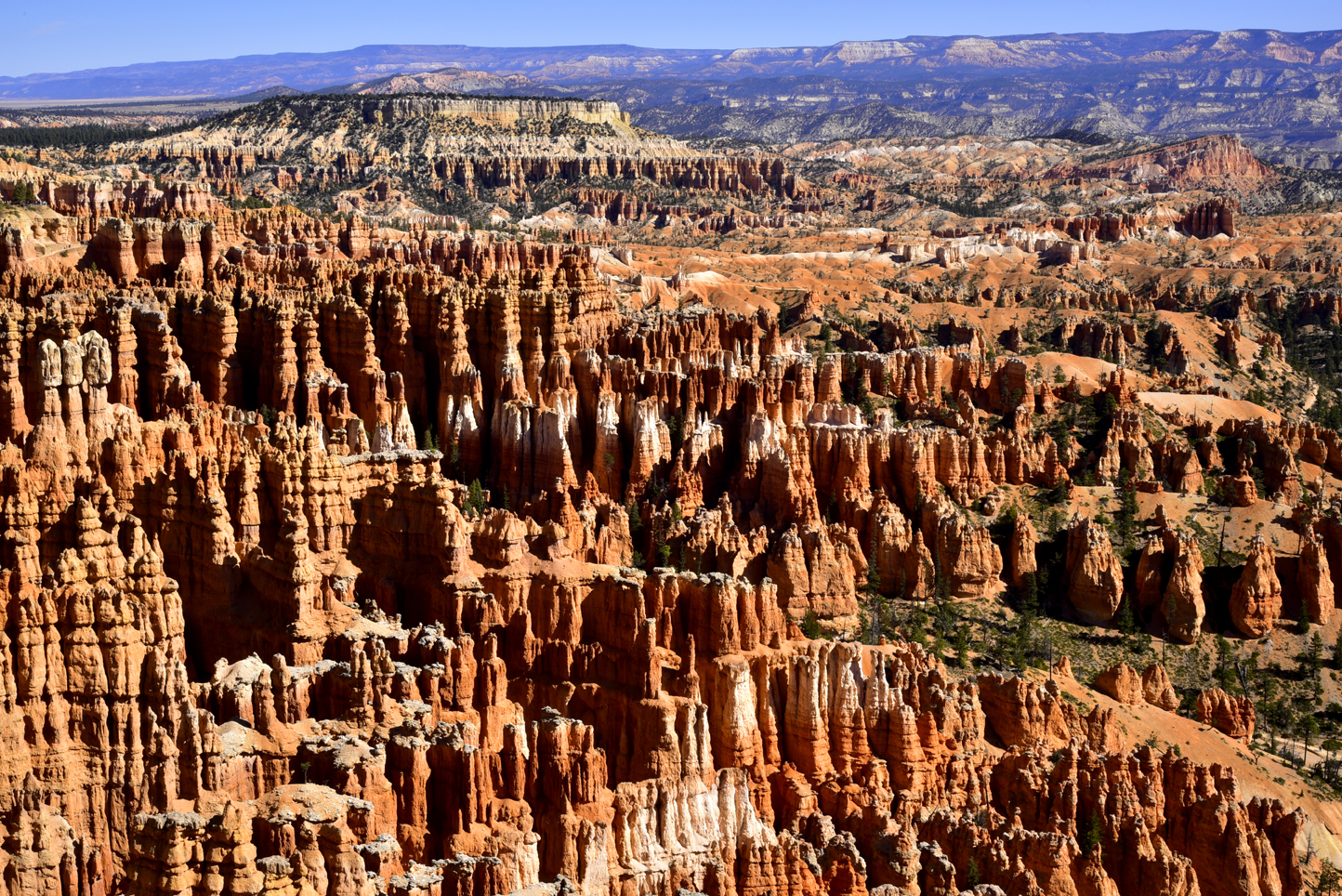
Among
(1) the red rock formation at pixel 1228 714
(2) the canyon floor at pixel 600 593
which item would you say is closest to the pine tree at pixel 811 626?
(2) the canyon floor at pixel 600 593

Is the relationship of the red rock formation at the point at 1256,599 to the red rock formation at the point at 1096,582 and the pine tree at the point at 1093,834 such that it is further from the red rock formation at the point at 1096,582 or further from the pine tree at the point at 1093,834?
the pine tree at the point at 1093,834

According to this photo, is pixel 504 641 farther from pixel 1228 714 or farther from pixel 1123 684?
pixel 1228 714

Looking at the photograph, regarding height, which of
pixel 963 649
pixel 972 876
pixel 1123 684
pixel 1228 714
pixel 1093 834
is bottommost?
pixel 1228 714

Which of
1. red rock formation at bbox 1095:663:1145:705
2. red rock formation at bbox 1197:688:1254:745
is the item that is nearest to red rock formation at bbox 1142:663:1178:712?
red rock formation at bbox 1095:663:1145:705

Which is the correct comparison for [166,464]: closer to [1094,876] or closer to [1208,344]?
[1094,876]

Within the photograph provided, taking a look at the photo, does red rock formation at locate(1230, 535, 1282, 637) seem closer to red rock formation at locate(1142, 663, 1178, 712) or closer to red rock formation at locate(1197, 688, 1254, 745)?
red rock formation at locate(1142, 663, 1178, 712)

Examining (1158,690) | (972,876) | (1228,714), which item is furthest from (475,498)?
(972,876)

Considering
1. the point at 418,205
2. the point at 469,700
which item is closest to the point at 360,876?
the point at 469,700

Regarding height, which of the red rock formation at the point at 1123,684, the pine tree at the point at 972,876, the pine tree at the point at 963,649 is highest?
the pine tree at the point at 972,876
